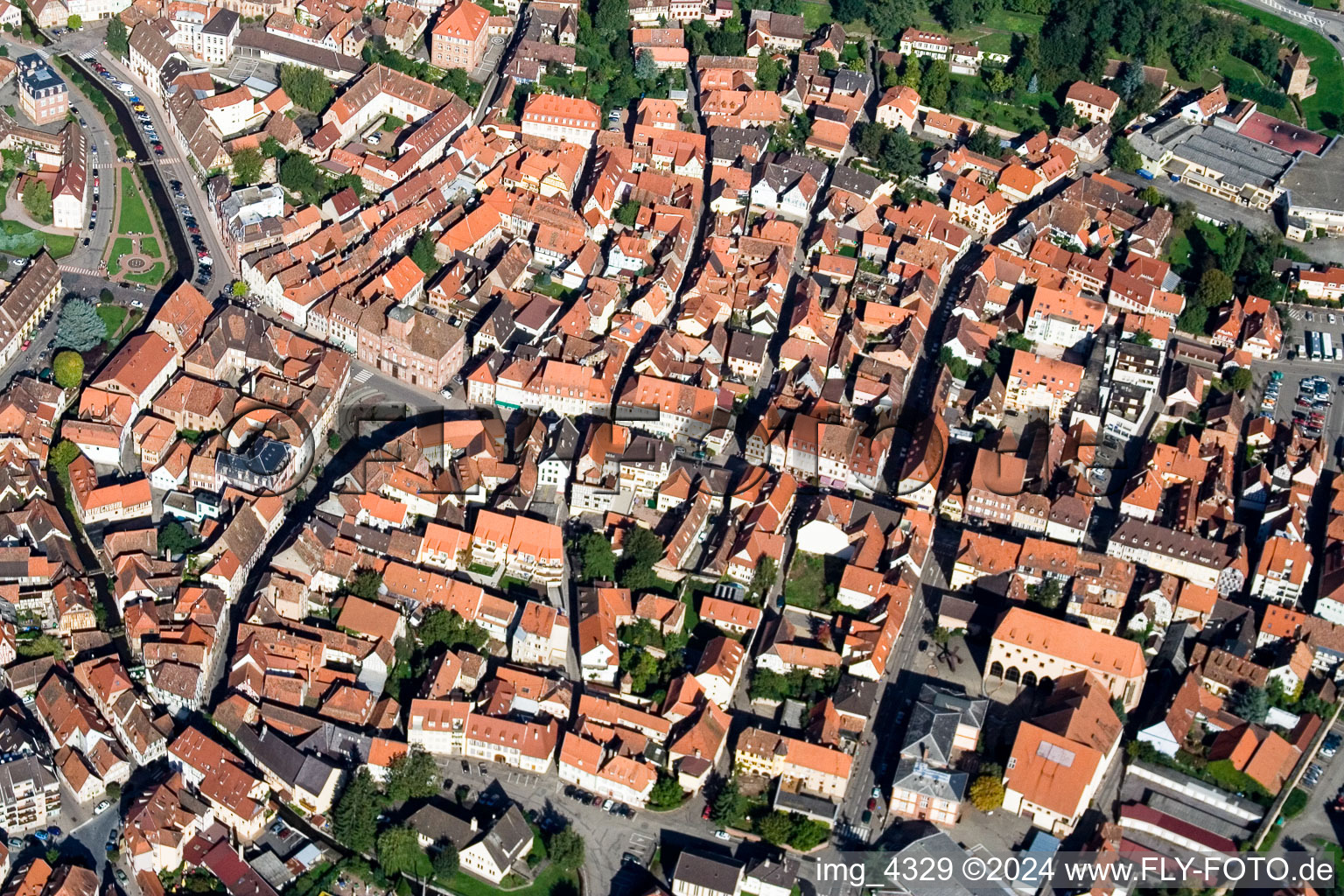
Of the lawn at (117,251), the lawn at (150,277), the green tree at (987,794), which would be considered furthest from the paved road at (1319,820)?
the lawn at (117,251)

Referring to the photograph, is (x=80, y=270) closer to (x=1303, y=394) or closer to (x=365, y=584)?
(x=365, y=584)

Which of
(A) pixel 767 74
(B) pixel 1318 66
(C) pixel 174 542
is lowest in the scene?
(B) pixel 1318 66

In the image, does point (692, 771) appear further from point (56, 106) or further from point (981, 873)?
point (56, 106)

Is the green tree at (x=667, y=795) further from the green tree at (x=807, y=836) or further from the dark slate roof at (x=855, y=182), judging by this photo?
the dark slate roof at (x=855, y=182)

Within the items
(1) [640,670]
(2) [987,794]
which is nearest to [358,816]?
(1) [640,670]

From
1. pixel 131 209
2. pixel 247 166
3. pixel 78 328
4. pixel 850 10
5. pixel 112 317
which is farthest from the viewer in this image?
pixel 850 10

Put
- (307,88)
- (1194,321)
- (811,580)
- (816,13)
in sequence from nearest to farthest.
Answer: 1. (811,580)
2. (1194,321)
3. (307,88)
4. (816,13)
